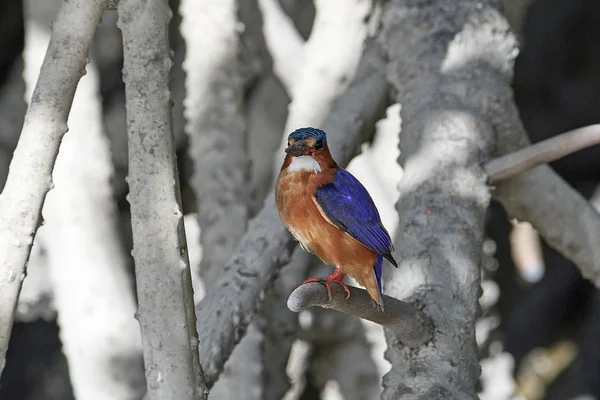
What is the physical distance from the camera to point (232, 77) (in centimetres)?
340

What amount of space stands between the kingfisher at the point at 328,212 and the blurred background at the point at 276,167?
147 cm

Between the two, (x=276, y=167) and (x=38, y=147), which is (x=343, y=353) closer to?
(x=276, y=167)

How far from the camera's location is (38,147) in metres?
1.67

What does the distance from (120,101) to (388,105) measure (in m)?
1.33

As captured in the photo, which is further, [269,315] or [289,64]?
[289,64]

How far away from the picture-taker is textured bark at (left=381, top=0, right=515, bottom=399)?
203 centimetres

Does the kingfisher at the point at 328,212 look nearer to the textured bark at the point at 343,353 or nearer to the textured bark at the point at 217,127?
the textured bark at the point at 217,127

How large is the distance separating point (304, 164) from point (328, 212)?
9 cm

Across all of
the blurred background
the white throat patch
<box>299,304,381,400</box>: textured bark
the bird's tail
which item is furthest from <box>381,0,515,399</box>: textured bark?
<box>299,304,381,400</box>: textured bark

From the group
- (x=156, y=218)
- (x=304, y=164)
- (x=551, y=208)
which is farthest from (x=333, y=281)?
(x=551, y=208)

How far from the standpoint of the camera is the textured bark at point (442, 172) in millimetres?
2029

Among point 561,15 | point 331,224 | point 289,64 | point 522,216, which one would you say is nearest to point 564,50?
point 561,15

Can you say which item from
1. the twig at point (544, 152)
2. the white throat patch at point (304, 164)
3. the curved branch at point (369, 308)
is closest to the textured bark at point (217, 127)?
the twig at point (544, 152)

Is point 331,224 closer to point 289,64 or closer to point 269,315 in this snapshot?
point 269,315
